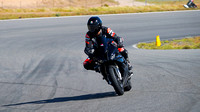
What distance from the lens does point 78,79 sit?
9656 mm

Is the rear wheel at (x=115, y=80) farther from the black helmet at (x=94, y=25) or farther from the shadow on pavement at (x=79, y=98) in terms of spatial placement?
the black helmet at (x=94, y=25)

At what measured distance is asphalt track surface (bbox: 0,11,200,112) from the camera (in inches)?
256

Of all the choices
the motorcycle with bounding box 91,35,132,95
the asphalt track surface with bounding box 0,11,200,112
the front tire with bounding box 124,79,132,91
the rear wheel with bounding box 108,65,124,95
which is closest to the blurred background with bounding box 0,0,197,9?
the asphalt track surface with bounding box 0,11,200,112

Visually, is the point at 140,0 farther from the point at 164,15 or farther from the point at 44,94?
the point at 44,94

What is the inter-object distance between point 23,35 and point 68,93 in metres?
13.9

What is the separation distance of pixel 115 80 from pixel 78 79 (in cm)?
289

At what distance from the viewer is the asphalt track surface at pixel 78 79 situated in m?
6.50

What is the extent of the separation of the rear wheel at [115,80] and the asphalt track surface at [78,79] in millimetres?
186

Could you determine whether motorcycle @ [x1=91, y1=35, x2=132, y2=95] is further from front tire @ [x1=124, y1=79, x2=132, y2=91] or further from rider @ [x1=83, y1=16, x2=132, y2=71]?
front tire @ [x1=124, y1=79, x2=132, y2=91]

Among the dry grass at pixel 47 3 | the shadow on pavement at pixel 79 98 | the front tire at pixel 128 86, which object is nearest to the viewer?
the shadow on pavement at pixel 79 98

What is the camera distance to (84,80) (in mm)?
9469

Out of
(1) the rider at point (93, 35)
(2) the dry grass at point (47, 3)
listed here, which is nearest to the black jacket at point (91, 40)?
(1) the rider at point (93, 35)

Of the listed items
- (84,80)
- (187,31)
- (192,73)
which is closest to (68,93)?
(84,80)

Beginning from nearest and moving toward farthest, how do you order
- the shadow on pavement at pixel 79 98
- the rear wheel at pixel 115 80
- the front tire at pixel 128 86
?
the rear wheel at pixel 115 80 → the shadow on pavement at pixel 79 98 → the front tire at pixel 128 86
